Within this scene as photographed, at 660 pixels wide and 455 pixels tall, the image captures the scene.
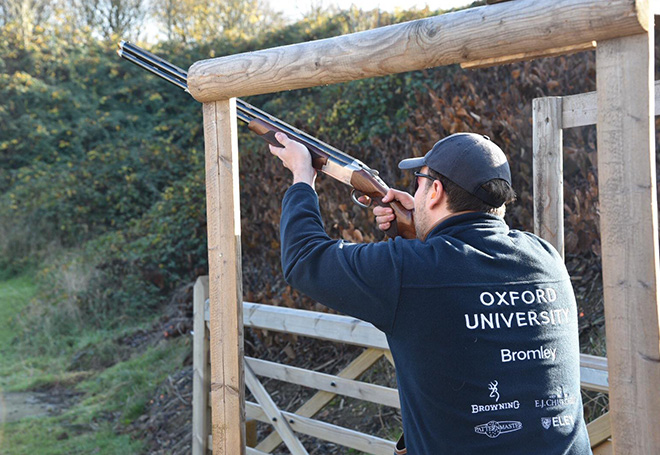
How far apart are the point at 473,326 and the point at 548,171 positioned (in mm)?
1776

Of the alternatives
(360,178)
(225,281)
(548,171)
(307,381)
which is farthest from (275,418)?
(548,171)

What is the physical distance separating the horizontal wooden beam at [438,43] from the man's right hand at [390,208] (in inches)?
23.7

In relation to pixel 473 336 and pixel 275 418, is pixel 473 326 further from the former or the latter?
pixel 275 418

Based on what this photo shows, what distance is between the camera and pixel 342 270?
1.99 metres

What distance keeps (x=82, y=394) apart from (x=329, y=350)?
3360mm

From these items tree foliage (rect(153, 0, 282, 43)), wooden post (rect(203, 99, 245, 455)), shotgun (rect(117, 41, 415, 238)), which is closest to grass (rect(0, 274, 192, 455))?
wooden post (rect(203, 99, 245, 455))

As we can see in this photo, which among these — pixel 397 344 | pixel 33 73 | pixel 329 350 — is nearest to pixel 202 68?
pixel 397 344

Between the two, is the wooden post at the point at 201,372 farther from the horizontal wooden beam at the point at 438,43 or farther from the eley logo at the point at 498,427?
the eley logo at the point at 498,427

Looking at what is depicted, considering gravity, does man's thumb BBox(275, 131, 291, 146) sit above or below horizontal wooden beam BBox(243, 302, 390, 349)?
above

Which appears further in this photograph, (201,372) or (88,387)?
(88,387)

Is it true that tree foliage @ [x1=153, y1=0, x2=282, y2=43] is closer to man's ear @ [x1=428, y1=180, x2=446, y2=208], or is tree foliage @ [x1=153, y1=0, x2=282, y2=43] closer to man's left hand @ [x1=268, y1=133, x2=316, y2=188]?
man's left hand @ [x1=268, y1=133, x2=316, y2=188]

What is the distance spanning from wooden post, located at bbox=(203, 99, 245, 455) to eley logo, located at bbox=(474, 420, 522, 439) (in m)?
1.11

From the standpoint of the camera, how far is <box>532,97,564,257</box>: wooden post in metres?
3.35

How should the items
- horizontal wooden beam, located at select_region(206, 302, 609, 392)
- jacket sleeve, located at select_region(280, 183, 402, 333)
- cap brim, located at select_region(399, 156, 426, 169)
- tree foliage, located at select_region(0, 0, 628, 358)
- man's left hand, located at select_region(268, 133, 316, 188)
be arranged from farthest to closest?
tree foliage, located at select_region(0, 0, 628, 358) < horizontal wooden beam, located at select_region(206, 302, 609, 392) < man's left hand, located at select_region(268, 133, 316, 188) < cap brim, located at select_region(399, 156, 426, 169) < jacket sleeve, located at select_region(280, 183, 402, 333)
